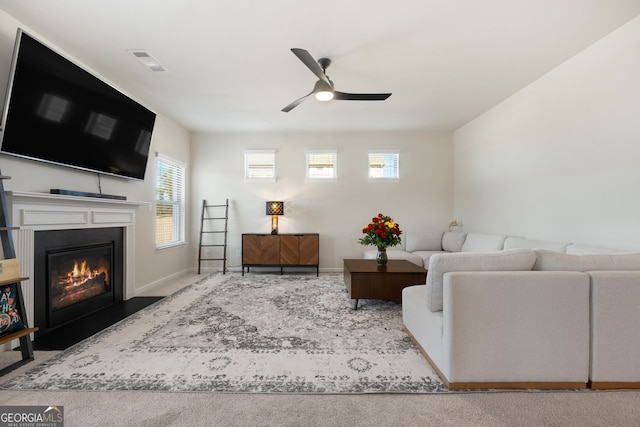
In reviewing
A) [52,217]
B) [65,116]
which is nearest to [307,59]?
[65,116]

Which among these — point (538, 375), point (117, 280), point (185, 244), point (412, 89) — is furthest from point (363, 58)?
point (185, 244)

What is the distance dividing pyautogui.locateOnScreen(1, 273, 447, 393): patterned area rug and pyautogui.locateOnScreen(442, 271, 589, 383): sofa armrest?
361 millimetres

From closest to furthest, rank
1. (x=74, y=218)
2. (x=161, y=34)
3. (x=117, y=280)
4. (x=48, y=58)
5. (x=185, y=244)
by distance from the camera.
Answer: (x=48, y=58)
(x=161, y=34)
(x=74, y=218)
(x=117, y=280)
(x=185, y=244)

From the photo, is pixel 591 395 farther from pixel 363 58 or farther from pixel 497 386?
pixel 363 58

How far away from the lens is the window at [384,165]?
5.73m

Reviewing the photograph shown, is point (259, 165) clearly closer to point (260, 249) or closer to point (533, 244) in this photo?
point (260, 249)

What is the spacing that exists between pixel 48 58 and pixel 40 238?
1.64 meters

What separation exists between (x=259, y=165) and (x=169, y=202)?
184 centimetres

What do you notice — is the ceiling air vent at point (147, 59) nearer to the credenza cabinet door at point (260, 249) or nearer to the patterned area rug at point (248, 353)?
the patterned area rug at point (248, 353)

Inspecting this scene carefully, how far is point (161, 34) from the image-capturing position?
2.57 metres

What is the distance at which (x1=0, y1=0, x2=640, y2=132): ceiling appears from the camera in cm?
225

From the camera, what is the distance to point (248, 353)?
226 cm

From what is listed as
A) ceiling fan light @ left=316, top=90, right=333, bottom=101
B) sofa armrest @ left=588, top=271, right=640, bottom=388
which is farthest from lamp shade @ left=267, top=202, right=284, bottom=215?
sofa armrest @ left=588, top=271, right=640, bottom=388

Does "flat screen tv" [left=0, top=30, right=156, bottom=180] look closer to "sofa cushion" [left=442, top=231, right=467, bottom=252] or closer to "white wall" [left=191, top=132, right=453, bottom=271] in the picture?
"white wall" [left=191, top=132, right=453, bottom=271]
